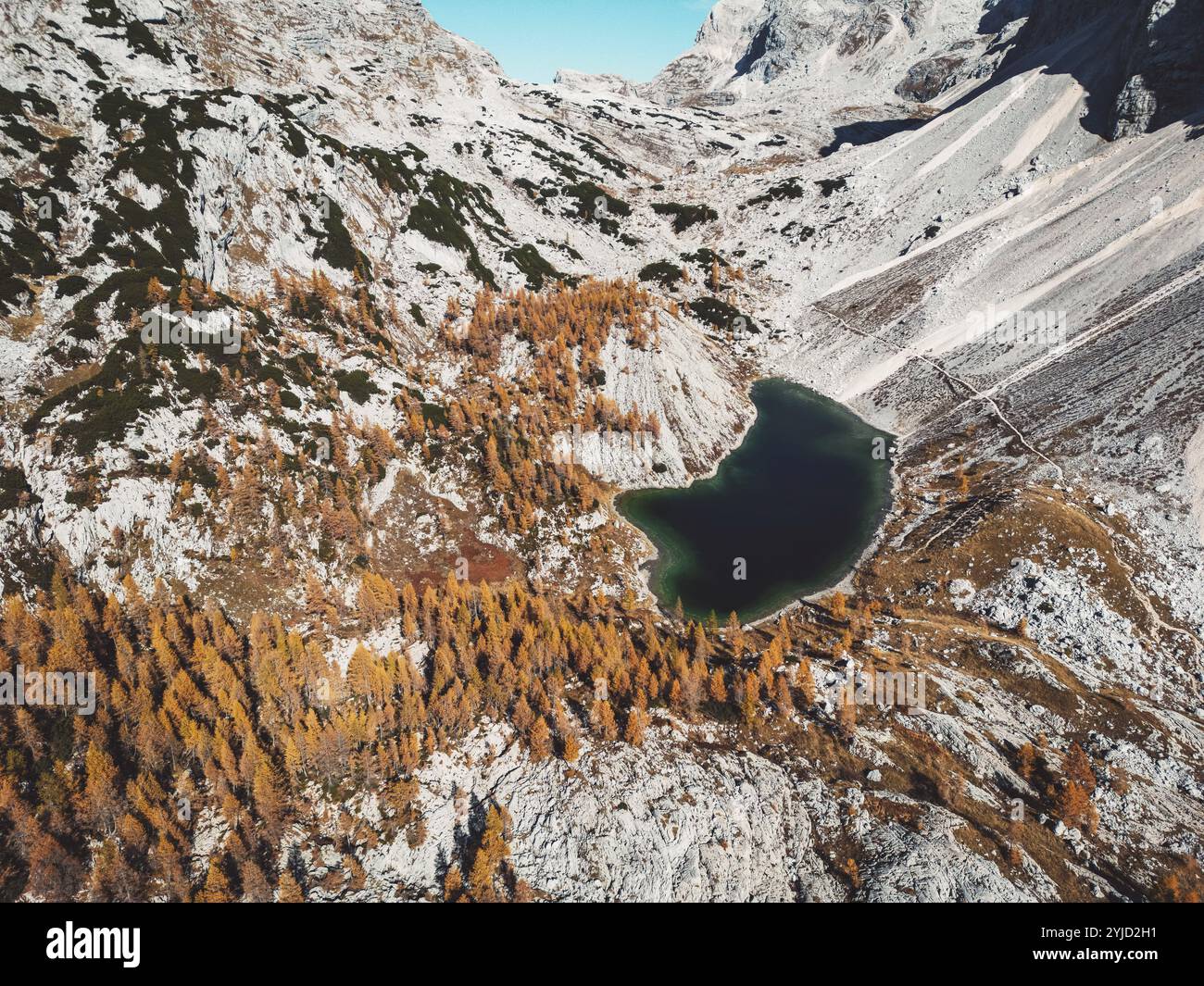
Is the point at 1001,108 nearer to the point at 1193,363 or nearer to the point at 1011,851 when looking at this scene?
the point at 1193,363

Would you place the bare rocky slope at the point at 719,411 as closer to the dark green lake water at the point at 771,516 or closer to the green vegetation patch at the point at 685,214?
the dark green lake water at the point at 771,516

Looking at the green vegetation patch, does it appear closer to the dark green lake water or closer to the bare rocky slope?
the bare rocky slope

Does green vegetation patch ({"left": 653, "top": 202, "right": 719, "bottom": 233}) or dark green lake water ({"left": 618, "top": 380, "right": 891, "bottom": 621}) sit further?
green vegetation patch ({"left": 653, "top": 202, "right": 719, "bottom": 233})

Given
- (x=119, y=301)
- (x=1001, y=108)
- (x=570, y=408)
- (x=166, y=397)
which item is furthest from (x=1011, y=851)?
(x=1001, y=108)

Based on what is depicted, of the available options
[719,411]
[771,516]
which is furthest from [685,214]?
[771,516]

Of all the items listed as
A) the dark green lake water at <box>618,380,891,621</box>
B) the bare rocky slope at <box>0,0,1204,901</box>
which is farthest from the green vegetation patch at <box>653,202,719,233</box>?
the dark green lake water at <box>618,380,891,621</box>

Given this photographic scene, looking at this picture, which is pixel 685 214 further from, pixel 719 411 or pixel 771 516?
pixel 771 516

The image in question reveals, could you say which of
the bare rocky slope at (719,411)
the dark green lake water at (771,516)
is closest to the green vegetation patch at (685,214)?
the bare rocky slope at (719,411)
